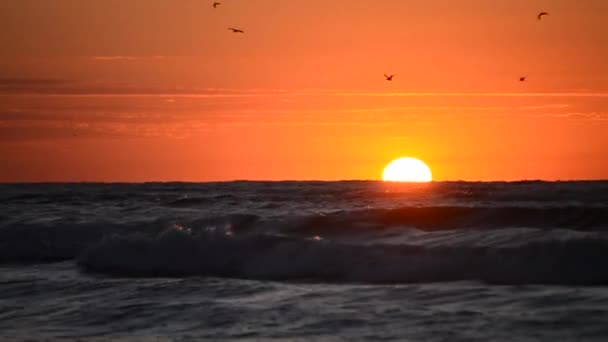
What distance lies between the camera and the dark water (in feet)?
38.2

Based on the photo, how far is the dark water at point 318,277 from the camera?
38.2ft

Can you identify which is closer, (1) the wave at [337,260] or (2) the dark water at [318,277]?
(2) the dark water at [318,277]

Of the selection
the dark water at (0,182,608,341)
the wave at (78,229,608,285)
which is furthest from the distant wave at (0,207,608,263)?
the wave at (78,229,608,285)

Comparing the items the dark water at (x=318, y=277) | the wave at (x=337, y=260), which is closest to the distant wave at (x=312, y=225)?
the dark water at (x=318, y=277)

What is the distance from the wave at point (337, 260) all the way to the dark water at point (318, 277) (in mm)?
36

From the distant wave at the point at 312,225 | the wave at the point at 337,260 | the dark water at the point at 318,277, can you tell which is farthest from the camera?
the distant wave at the point at 312,225

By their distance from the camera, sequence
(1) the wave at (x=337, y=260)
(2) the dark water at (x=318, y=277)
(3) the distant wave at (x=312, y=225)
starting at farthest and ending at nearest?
(3) the distant wave at (x=312, y=225) → (1) the wave at (x=337, y=260) → (2) the dark water at (x=318, y=277)

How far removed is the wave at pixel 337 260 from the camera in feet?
50.3

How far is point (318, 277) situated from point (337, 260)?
1.11 m

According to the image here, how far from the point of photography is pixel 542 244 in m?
16.4

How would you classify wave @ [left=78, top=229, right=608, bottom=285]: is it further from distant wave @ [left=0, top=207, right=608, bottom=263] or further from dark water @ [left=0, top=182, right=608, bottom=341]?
distant wave @ [left=0, top=207, right=608, bottom=263]

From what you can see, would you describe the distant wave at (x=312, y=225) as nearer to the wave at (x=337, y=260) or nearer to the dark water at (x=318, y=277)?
the dark water at (x=318, y=277)

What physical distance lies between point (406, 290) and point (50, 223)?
→ 1494 cm

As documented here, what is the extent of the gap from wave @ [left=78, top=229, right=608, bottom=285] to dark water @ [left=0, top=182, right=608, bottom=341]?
4cm
